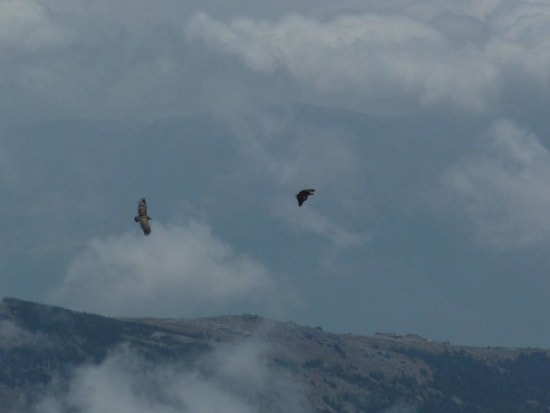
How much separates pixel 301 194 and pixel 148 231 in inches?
666

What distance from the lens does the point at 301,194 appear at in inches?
6452

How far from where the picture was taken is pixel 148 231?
528ft
